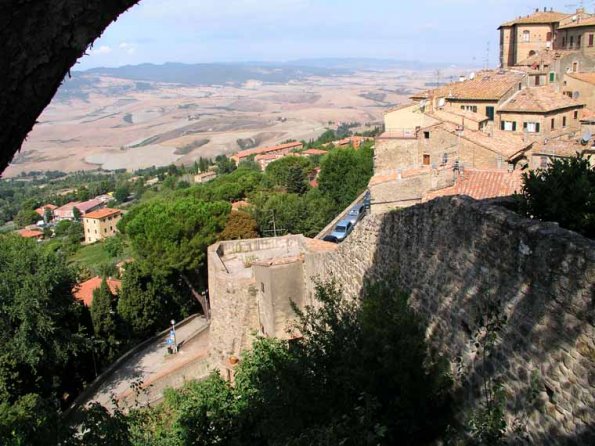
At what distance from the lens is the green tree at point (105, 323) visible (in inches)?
924

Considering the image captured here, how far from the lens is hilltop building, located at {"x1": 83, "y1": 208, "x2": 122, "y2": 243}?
87812mm

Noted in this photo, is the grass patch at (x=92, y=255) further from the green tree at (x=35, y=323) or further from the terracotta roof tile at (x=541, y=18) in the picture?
the terracotta roof tile at (x=541, y=18)

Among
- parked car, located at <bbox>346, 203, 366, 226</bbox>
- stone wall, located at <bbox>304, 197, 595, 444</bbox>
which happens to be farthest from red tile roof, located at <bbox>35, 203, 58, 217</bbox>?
stone wall, located at <bbox>304, 197, 595, 444</bbox>

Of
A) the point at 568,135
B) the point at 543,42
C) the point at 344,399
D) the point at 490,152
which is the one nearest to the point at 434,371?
the point at 344,399

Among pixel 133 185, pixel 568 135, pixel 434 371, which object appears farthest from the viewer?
pixel 133 185

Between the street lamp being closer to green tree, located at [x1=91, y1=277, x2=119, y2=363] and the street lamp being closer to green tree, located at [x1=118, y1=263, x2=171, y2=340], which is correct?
green tree, located at [x1=118, y1=263, x2=171, y2=340]

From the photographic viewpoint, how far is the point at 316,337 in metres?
7.20

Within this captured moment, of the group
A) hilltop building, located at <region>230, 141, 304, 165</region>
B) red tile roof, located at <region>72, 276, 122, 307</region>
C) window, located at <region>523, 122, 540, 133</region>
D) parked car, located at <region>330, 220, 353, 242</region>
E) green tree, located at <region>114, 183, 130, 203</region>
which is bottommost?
green tree, located at <region>114, 183, 130, 203</region>

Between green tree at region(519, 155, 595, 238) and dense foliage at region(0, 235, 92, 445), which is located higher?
green tree at region(519, 155, 595, 238)

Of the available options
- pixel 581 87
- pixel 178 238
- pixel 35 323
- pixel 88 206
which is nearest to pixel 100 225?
pixel 88 206

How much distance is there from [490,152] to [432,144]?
2.80m

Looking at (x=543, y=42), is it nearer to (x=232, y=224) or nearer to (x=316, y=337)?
(x=232, y=224)

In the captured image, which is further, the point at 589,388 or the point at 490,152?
the point at 490,152

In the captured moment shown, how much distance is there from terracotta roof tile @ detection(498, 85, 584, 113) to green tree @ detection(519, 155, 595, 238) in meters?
27.7
